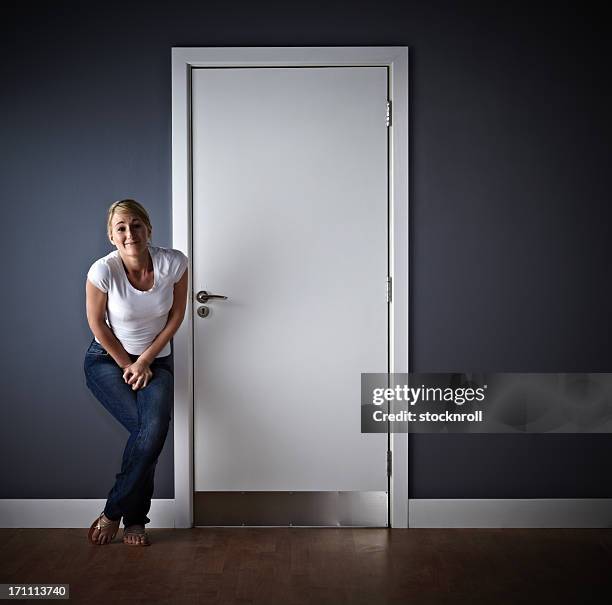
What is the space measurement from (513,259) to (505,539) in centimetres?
127

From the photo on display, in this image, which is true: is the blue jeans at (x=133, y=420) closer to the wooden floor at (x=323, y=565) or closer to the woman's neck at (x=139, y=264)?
the wooden floor at (x=323, y=565)

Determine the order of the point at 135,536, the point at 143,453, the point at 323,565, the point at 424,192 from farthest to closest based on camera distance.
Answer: the point at 424,192
the point at 135,536
the point at 143,453
the point at 323,565

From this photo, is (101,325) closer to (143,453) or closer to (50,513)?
(143,453)

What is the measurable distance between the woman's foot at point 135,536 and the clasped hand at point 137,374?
616mm

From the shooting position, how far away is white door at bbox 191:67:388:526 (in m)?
3.22

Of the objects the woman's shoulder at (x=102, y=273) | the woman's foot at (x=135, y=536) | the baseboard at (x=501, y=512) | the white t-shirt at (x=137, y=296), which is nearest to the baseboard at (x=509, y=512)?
the baseboard at (x=501, y=512)

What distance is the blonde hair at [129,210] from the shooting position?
118 inches

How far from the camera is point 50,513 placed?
3.26 metres

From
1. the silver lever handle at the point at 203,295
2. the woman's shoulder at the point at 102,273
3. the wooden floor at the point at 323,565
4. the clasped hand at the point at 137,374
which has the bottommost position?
the wooden floor at the point at 323,565

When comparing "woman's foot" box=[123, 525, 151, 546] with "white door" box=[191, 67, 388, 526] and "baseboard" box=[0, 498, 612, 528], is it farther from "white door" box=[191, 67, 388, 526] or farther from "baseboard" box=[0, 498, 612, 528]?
"white door" box=[191, 67, 388, 526]

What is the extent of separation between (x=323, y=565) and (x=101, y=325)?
1.36 m

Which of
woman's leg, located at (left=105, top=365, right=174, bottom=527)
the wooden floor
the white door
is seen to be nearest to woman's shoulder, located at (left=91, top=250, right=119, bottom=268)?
the white door

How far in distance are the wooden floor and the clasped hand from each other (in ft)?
2.34

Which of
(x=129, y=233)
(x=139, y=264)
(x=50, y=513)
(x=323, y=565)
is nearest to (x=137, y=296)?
(x=139, y=264)
